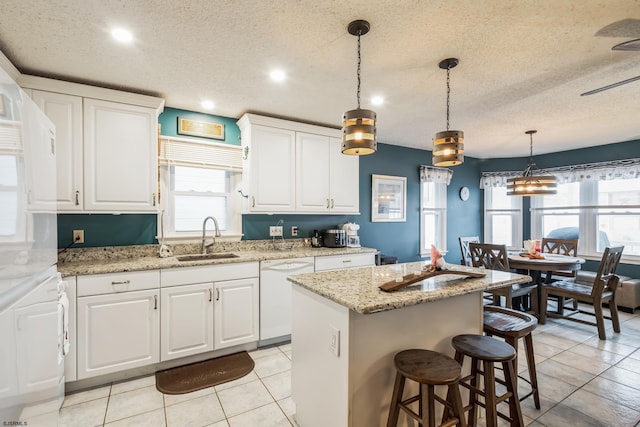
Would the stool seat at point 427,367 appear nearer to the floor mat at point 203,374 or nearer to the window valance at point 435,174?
the floor mat at point 203,374

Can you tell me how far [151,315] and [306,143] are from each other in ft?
7.68

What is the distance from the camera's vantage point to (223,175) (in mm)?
3508

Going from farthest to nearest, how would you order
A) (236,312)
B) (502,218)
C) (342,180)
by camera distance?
(502,218)
(342,180)
(236,312)

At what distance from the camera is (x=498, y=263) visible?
140 inches

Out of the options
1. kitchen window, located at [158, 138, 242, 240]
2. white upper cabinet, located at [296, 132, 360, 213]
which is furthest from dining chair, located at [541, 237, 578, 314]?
kitchen window, located at [158, 138, 242, 240]

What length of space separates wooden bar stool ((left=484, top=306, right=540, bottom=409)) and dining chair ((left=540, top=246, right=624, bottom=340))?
185 cm

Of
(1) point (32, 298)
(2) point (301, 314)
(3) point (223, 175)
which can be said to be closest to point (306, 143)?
(3) point (223, 175)

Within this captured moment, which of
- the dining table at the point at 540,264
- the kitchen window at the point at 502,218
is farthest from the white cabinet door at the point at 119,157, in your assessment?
the kitchen window at the point at 502,218

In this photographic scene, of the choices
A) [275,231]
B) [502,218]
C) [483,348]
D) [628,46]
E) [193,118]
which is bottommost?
[483,348]

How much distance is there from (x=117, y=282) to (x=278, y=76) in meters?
2.07

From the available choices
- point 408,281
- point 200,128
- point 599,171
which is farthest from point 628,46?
point 599,171

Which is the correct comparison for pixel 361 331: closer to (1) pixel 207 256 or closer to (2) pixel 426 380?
(2) pixel 426 380

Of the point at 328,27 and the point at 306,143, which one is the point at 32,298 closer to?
the point at 328,27

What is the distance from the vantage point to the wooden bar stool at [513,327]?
1.87 meters
